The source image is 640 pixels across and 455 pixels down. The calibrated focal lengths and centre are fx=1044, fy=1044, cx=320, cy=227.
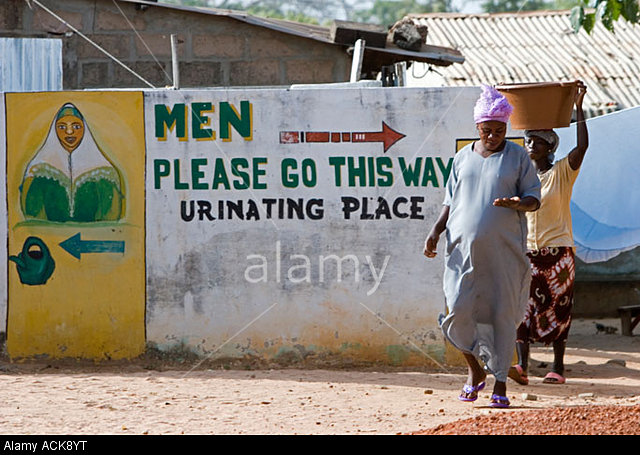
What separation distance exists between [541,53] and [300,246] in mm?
9706

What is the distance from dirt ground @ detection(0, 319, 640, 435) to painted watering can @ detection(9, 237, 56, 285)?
0.60m

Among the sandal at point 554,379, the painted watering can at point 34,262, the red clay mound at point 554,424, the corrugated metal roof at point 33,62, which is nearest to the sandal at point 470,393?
the red clay mound at point 554,424

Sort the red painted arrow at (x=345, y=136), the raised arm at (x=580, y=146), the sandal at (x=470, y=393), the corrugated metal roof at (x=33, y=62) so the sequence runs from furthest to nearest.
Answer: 1. the corrugated metal roof at (x=33, y=62)
2. the red painted arrow at (x=345, y=136)
3. the raised arm at (x=580, y=146)
4. the sandal at (x=470, y=393)

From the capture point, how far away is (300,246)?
721cm

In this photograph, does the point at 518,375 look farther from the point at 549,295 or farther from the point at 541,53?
the point at 541,53

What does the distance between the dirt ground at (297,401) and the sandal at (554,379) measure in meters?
0.08

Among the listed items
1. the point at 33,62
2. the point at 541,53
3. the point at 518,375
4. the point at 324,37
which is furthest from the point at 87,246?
the point at 541,53

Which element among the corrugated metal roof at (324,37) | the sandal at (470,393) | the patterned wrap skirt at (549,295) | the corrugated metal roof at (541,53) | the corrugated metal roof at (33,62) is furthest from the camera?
the corrugated metal roof at (541,53)

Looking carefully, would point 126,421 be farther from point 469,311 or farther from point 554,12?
point 554,12

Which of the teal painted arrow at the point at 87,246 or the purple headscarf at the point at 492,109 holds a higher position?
the purple headscarf at the point at 492,109

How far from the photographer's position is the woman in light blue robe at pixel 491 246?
5746 millimetres

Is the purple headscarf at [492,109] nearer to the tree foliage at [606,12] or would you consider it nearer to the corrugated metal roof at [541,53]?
the tree foliage at [606,12]

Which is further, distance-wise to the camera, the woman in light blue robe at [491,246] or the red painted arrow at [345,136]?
the red painted arrow at [345,136]
